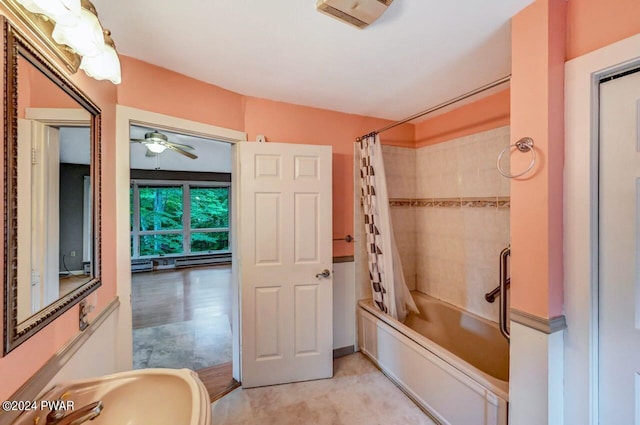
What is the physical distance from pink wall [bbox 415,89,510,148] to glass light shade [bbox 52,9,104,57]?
8.05 ft

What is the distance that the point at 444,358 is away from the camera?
174 centimetres

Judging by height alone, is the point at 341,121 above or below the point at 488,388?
above

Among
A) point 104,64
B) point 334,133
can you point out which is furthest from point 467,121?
point 104,64

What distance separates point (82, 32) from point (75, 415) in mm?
1176

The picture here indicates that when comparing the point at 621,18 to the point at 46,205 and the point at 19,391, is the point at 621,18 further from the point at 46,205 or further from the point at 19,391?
the point at 19,391

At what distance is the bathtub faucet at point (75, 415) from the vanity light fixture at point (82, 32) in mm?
1120

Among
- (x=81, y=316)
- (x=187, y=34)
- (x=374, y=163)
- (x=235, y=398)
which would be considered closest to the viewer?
(x=81, y=316)

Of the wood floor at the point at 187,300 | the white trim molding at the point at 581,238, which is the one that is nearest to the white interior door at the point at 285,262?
the wood floor at the point at 187,300

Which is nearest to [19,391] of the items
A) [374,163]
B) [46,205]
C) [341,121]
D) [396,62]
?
[46,205]

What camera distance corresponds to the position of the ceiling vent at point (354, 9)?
114 cm

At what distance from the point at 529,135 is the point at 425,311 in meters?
1.98

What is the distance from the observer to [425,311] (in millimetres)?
2697

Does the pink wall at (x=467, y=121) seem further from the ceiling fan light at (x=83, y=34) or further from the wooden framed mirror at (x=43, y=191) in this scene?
the wooden framed mirror at (x=43, y=191)

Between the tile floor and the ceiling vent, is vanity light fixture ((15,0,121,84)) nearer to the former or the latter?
the ceiling vent
